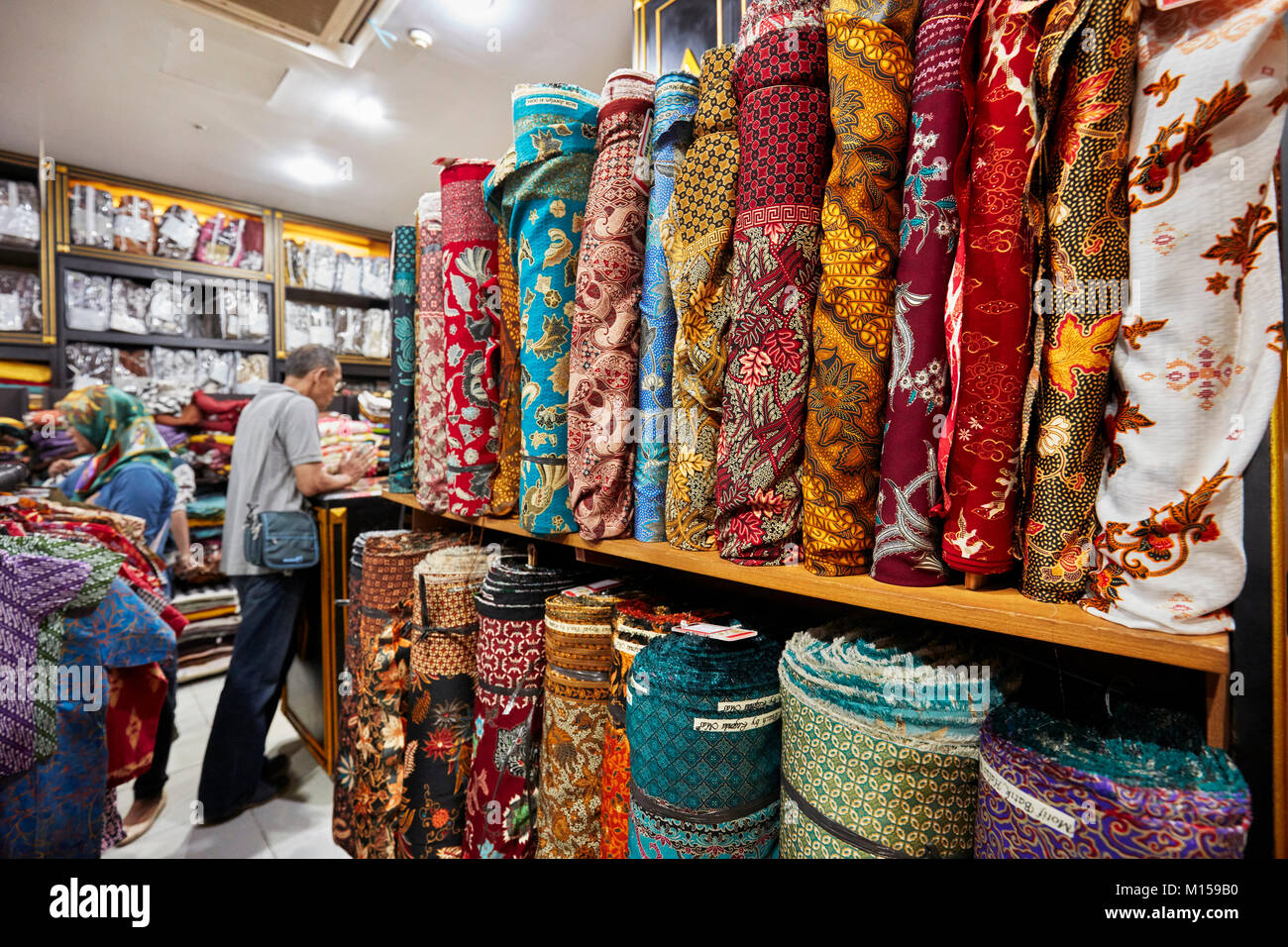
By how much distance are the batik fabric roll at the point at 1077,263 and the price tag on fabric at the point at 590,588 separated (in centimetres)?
66

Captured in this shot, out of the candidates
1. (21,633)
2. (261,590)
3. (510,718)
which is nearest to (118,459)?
(261,590)

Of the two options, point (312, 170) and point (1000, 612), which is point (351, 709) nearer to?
point (1000, 612)

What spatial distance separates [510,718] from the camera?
100cm

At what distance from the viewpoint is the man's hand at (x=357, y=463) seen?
2.33m

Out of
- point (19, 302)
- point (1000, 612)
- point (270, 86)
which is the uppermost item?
point (270, 86)

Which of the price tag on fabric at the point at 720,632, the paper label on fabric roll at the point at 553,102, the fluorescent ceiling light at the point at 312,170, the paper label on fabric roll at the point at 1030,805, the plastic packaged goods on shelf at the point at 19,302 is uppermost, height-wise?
the fluorescent ceiling light at the point at 312,170

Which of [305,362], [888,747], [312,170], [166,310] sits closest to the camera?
[888,747]

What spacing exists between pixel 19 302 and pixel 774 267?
419 centimetres

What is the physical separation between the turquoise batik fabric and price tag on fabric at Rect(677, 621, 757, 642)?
278 millimetres

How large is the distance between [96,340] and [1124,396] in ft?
14.9

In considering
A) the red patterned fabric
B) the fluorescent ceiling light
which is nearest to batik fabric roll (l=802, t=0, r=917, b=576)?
the red patterned fabric

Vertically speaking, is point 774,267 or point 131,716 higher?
point 774,267

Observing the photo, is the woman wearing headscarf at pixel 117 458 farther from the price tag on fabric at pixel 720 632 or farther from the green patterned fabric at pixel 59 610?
the price tag on fabric at pixel 720 632

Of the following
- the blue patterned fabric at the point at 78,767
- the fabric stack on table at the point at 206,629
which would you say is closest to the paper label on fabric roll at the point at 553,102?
the blue patterned fabric at the point at 78,767
